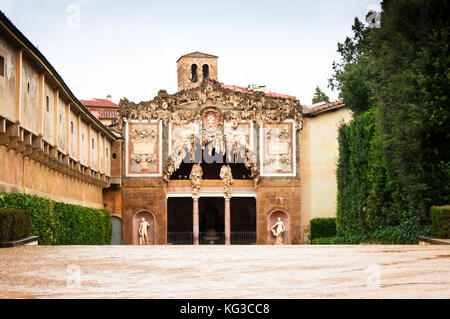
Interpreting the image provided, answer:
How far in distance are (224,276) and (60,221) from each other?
20.7 m

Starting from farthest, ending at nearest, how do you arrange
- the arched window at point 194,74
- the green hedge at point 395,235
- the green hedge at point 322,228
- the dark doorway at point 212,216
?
1. the arched window at point 194,74
2. the dark doorway at point 212,216
3. the green hedge at point 322,228
4. the green hedge at point 395,235

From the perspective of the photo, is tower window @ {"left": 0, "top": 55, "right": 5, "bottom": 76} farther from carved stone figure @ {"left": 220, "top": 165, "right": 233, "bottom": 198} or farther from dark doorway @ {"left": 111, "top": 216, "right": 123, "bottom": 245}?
carved stone figure @ {"left": 220, "top": 165, "right": 233, "bottom": 198}

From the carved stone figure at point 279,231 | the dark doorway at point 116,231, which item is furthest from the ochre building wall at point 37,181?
the carved stone figure at point 279,231

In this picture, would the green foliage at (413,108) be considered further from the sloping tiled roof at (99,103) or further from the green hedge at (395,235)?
the sloping tiled roof at (99,103)

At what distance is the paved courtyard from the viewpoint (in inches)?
289

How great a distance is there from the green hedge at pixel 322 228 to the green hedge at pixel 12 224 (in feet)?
103

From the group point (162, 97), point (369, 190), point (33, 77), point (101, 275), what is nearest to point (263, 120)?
point (162, 97)

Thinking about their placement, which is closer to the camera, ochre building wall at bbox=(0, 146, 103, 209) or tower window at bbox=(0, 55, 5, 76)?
tower window at bbox=(0, 55, 5, 76)

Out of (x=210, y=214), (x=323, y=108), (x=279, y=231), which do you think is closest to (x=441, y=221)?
(x=279, y=231)

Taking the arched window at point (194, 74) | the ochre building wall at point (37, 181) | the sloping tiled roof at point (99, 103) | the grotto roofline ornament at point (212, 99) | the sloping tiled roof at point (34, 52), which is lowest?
the ochre building wall at point (37, 181)

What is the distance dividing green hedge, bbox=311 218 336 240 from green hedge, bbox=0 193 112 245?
14.6 meters

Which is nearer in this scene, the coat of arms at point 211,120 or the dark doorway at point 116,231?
the dark doorway at point 116,231

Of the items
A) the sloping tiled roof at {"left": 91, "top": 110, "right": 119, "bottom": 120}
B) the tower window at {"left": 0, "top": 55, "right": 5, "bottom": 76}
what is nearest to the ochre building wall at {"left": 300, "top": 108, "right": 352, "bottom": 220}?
the sloping tiled roof at {"left": 91, "top": 110, "right": 119, "bottom": 120}

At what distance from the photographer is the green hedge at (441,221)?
20594mm
